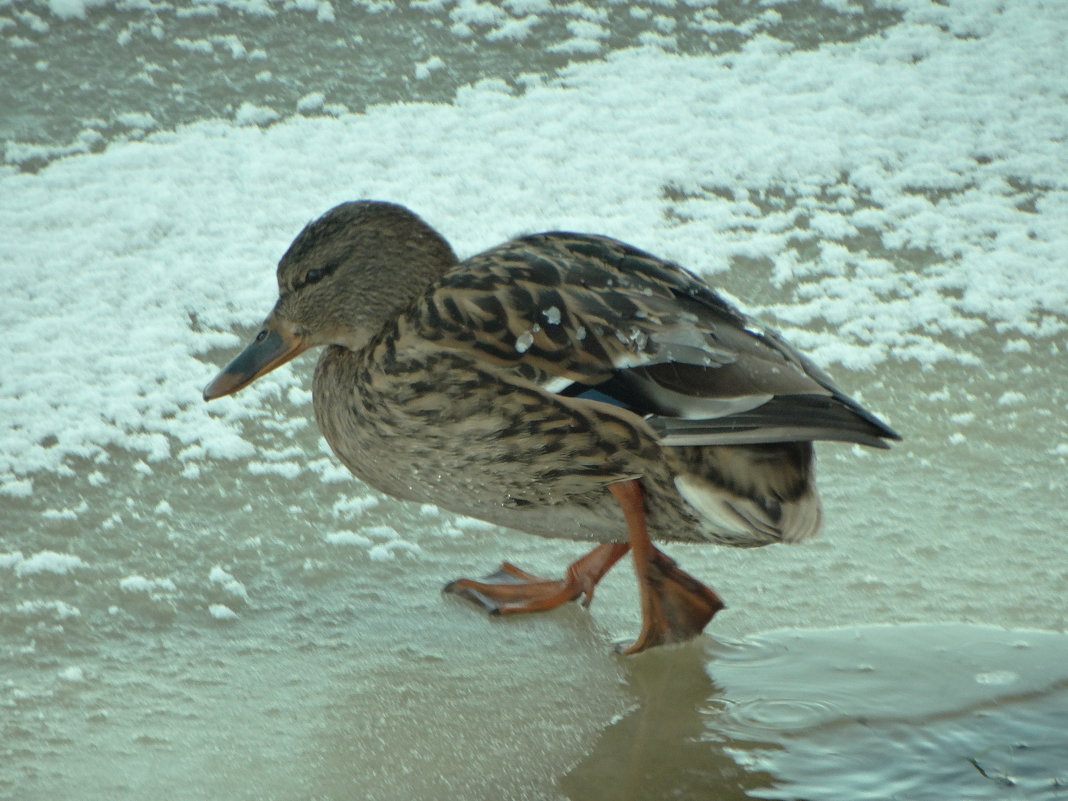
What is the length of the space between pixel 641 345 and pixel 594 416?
171mm

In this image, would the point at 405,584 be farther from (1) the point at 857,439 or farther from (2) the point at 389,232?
(1) the point at 857,439

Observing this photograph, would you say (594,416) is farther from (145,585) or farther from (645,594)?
(145,585)

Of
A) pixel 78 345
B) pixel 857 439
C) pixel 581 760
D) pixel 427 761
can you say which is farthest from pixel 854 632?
pixel 78 345

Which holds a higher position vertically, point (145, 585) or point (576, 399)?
point (576, 399)

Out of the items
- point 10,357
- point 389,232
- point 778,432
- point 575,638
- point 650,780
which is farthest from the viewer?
point 10,357

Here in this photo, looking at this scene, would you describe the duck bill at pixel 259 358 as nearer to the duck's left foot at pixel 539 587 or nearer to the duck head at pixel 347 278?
the duck head at pixel 347 278

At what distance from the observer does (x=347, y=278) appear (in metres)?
3.11

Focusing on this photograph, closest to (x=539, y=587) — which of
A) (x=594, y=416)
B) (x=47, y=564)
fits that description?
(x=594, y=416)

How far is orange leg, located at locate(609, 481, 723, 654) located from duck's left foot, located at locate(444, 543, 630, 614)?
0.21 meters

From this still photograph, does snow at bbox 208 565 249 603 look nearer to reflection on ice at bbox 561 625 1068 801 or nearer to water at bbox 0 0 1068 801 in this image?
water at bbox 0 0 1068 801

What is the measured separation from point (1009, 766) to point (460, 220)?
2.76 meters

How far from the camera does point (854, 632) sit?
2.81 metres

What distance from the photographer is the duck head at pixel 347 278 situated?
3.11 metres

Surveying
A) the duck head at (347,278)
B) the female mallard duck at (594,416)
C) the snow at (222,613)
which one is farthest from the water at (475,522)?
the duck head at (347,278)
